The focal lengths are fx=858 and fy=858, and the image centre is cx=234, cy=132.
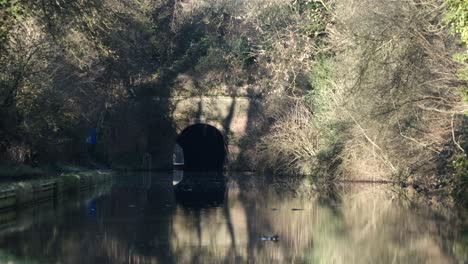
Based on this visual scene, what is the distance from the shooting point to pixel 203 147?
65250mm

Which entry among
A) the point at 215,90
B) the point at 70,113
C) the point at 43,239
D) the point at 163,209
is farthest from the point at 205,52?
the point at 43,239

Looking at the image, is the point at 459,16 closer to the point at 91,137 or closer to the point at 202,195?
the point at 202,195

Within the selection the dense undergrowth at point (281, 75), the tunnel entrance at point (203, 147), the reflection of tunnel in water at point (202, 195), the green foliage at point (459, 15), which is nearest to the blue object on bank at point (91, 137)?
the dense undergrowth at point (281, 75)

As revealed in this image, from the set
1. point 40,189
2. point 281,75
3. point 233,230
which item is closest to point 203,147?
point 281,75

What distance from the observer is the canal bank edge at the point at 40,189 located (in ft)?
75.9

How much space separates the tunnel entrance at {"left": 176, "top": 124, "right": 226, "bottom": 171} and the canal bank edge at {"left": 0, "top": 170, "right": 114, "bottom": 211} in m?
25.3

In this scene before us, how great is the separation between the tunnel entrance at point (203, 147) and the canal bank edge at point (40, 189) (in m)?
25.3

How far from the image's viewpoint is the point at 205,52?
186ft

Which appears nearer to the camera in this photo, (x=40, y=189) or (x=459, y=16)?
(x=459, y=16)

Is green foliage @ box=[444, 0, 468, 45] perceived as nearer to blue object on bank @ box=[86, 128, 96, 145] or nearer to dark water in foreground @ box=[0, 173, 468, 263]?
dark water in foreground @ box=[0, 173, 468, 263]

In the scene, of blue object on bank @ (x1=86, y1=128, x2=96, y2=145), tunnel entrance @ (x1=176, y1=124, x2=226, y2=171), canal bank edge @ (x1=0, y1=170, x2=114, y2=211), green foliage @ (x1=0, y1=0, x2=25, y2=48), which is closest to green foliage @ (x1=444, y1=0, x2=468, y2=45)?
green foliage @ (x1=0, y1=0, x2=25, y2=48)

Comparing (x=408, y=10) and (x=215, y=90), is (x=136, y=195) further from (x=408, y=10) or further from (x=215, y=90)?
(x=215, y=90)

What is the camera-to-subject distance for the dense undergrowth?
22.7m

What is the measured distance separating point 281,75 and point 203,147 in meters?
28.3
